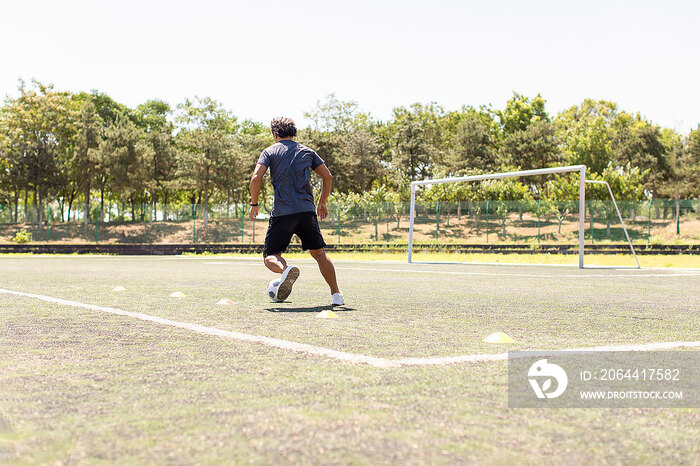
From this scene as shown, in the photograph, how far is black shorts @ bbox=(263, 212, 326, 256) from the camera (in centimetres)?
698

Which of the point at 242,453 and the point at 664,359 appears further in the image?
the point at 664,359

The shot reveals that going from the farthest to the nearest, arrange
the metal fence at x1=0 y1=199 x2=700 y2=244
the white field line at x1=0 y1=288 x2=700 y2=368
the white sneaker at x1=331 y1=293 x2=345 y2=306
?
the metal fence at x1=0 y1=199 x2=700 y2=244, the white sneaker at x1=331 y1=293 x2=345 y2=306, the white field line at x1=0 y1=288 x2=700 y2=368

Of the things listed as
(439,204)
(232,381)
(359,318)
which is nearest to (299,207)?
(359,318)

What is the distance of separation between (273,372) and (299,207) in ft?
11.5

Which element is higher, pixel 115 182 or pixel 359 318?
pixel 115 182

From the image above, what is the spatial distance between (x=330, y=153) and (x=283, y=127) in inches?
2061

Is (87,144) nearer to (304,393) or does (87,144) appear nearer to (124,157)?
(124,157)

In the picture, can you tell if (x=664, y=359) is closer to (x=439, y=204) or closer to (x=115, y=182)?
(x=439, y=204)

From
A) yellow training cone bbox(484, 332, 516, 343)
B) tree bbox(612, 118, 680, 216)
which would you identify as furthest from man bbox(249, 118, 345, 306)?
tree bbox(612, 118, 680, 216)

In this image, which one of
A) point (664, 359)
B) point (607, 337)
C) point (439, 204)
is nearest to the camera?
point (664, 359)

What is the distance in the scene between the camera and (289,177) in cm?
700

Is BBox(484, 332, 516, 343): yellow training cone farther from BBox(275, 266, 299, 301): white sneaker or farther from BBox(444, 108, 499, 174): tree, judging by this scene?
BBox(444, 108, 499, 174): tree

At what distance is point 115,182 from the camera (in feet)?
192

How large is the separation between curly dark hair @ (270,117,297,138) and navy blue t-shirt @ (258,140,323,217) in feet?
0.70
